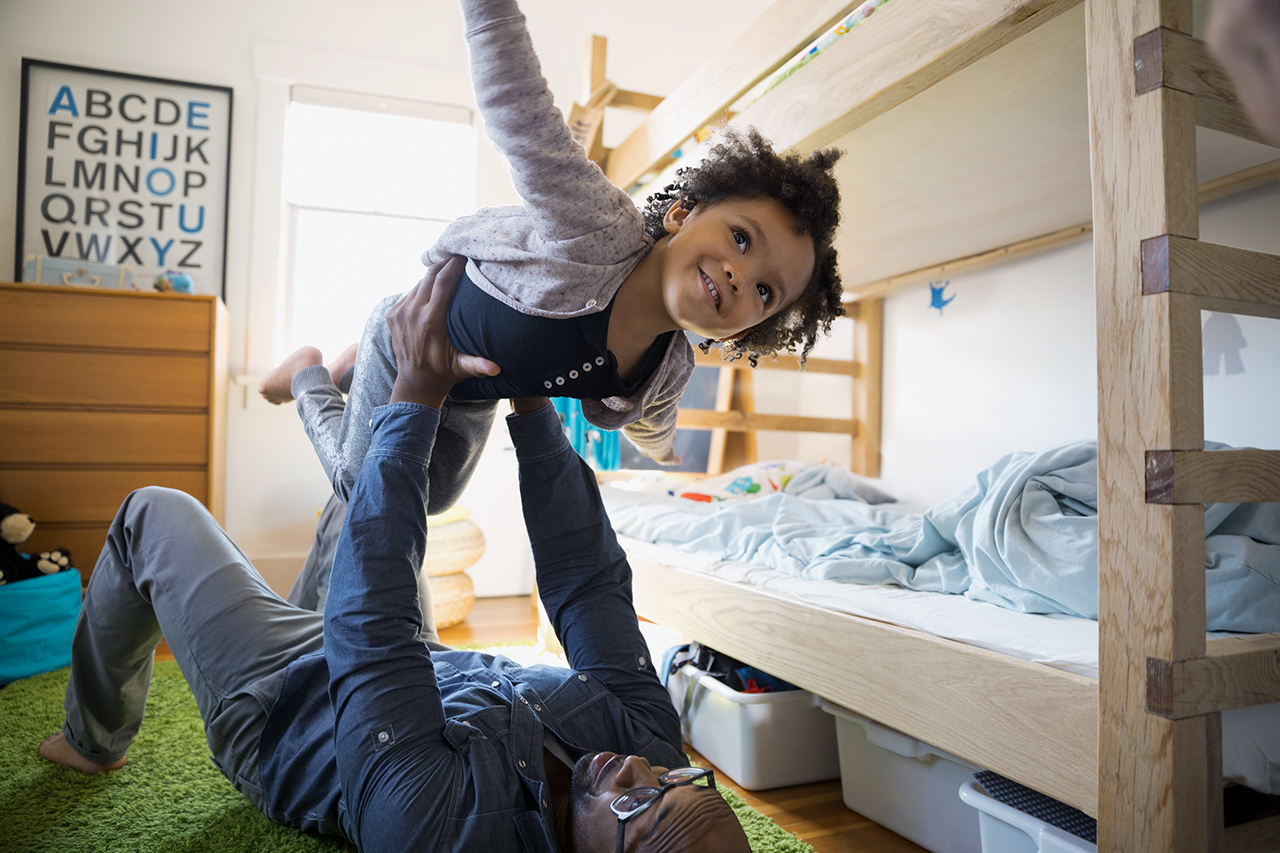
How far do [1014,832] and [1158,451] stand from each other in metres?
0.57

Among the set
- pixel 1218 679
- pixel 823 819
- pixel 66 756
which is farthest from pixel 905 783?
pixel 66 756

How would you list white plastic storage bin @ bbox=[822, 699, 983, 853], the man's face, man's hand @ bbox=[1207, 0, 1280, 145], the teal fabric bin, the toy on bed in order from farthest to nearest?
the toy on bed < the teal fabric bin < white plastic storage bin @ bbox=[822, 699, 983, 853] < the man's face < man's hand @ bbox=[1207, 0, 1280, 145]

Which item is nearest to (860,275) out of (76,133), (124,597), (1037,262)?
(1037,262)

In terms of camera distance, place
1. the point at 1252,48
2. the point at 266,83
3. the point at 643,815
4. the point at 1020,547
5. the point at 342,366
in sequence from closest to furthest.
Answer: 1. the point at 1252,48
2. the point at 643,815
3. the point at 1020,547
4. the point at 342,366
5. the point at 266,83

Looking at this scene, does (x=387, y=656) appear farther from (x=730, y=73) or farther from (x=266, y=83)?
(x=266, y=83)

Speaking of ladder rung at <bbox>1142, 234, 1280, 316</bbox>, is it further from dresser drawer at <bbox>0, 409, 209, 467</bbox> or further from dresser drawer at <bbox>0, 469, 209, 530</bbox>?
dresser drawer at <bbox>0, 409, 209, 467</bbox>

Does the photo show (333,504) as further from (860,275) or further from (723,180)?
(860,275)

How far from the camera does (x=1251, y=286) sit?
0.85 metres

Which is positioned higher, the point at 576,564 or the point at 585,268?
the point at 585,268

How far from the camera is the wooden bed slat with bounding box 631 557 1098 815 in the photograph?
89cm

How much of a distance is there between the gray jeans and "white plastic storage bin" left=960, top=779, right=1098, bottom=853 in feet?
3.09

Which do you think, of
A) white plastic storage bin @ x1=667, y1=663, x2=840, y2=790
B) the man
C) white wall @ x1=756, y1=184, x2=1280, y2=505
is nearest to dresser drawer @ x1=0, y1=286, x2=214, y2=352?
the man

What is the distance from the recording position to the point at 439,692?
0.92 m

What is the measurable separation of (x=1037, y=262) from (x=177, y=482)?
114 inches
